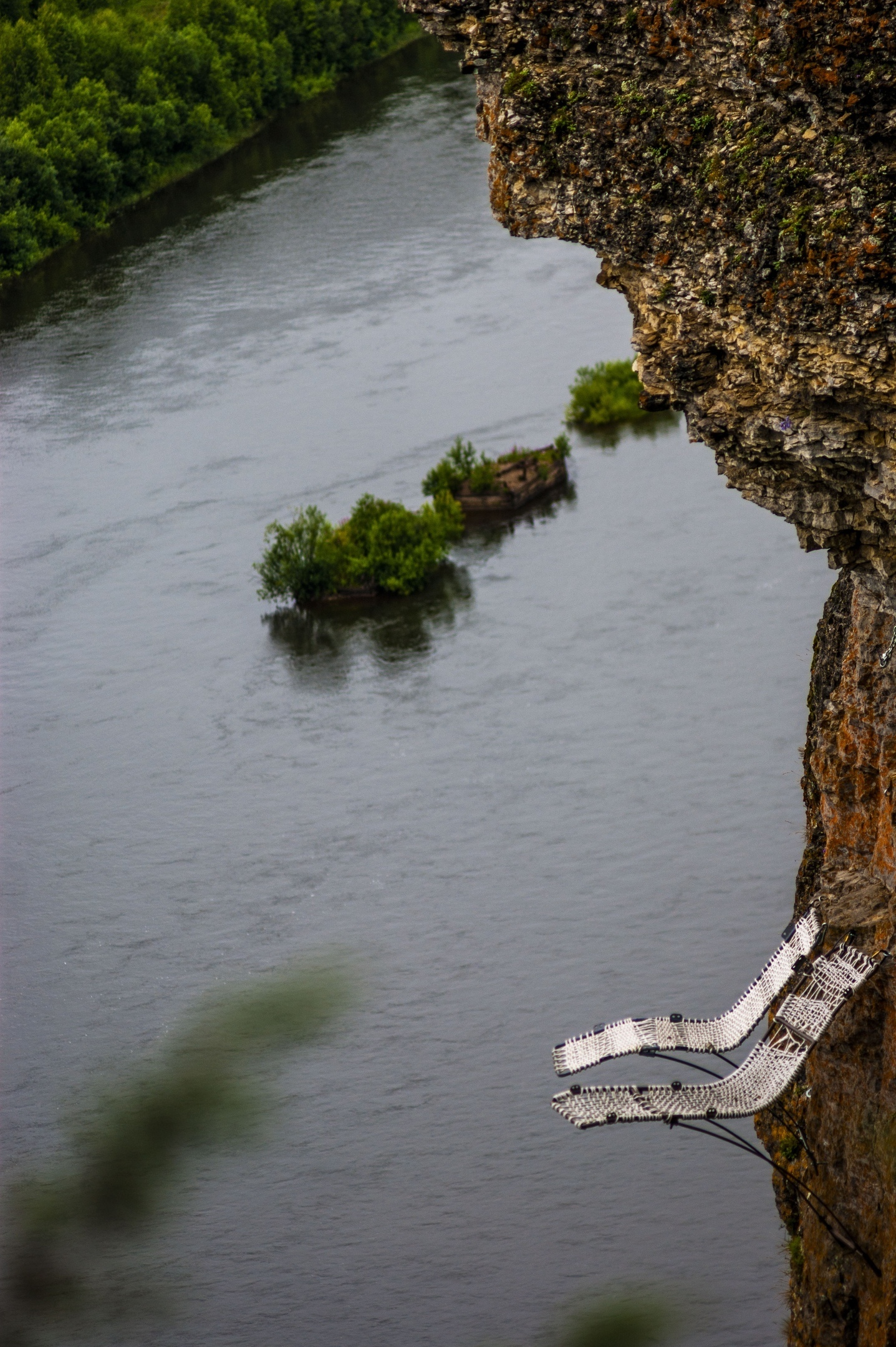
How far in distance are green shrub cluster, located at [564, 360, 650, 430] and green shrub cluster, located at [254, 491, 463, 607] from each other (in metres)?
11.9

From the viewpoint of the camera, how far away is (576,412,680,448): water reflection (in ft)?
207

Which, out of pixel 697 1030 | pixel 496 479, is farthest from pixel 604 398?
pixel 697 1030

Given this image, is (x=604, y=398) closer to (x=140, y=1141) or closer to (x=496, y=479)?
(x=496, y=479)

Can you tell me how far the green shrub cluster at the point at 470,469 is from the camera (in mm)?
58000

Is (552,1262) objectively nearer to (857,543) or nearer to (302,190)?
(857,543)

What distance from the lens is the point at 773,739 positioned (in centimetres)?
4109

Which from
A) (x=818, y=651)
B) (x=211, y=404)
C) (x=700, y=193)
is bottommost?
(x=211, y=404)

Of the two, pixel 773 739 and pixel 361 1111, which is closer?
pixel 361 1111

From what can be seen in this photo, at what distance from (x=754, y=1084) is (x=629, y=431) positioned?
160ft

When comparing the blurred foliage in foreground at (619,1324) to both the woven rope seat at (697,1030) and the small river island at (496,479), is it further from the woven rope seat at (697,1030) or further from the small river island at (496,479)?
the small river island at (496,479)

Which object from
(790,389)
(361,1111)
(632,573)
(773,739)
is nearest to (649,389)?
(790,389)

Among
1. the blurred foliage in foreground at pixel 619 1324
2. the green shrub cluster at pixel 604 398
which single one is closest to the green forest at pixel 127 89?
the green shrub cluster at pixel 604 398

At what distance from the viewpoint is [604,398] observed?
63906 mm

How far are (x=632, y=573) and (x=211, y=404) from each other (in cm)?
2308
